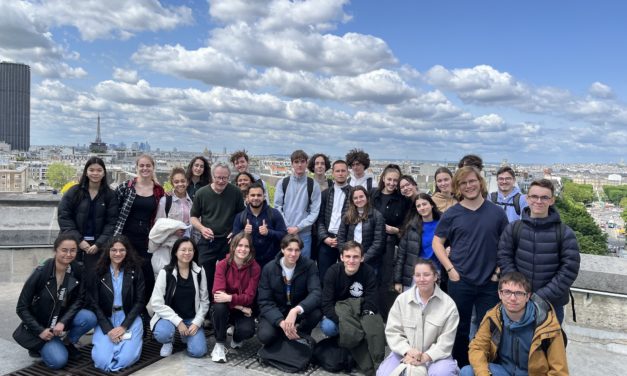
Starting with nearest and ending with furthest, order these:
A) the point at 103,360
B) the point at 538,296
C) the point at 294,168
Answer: the point at 538,296
the point at 103,360
the point at 294,168

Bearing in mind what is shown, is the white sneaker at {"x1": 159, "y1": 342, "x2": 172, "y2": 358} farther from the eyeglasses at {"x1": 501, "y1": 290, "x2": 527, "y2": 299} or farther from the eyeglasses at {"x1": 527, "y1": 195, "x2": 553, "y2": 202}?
the eyeglasses at {"x1": 527, "y1": 195, "x2": 553, "y2": 202}

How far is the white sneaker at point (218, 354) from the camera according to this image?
450 centimetres

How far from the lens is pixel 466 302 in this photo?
4.23 metres

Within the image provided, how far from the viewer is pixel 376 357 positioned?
14.5ft

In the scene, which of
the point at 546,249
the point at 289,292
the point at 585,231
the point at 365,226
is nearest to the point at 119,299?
the point at 289,292

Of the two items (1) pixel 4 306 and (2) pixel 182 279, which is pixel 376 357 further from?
(1) pixel 4 306

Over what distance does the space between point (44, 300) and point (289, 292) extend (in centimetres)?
238

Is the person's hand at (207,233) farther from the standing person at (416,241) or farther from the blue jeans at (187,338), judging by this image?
the standing person at (416,241)

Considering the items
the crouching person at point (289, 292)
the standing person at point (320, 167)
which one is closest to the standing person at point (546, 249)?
the crouching person at point (289, 292)

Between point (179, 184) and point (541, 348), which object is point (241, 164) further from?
point (541, 348)

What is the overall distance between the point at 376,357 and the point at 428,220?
1.52m

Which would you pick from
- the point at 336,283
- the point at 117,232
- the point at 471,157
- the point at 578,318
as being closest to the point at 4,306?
the point at 117,232

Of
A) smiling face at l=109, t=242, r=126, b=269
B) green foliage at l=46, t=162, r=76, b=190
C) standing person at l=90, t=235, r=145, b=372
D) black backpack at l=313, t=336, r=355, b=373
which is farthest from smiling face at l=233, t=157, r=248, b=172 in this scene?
green foliage at l=46, t=162, r=76, b=190

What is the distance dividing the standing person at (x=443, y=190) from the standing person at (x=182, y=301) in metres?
2.74
